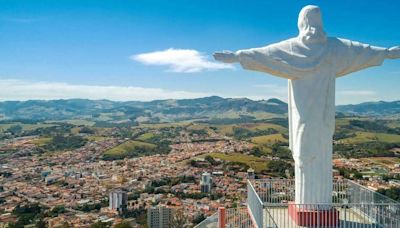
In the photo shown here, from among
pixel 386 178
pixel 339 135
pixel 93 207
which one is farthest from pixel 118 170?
pixel 339 135

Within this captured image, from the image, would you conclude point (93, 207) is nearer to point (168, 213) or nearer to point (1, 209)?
point (1, 209)

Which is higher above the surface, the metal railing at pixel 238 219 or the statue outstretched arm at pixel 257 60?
the statue outstretched arm at pixel 257 60

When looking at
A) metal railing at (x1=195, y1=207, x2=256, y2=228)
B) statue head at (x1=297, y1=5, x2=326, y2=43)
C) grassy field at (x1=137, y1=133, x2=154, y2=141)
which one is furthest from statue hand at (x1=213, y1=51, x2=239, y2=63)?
grassy field at (x1=137, y1=133, x2=154, y2=141)

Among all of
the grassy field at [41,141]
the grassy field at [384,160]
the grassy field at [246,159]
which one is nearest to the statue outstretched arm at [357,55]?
Result: the grassy field at [246,159]

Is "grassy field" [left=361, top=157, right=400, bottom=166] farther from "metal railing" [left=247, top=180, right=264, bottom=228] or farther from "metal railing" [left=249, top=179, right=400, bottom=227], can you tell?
"metal railing" [left=247, top=180, right=264, bottom=228]

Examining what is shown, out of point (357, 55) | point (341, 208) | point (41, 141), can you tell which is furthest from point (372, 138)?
point (357, 55)

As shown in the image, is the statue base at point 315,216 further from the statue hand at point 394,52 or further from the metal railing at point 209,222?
the statue hand at point 394,52
